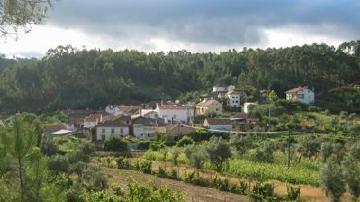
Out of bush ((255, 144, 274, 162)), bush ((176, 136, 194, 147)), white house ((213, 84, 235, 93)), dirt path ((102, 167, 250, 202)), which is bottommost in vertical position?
dirt path ((102, 167, 250, 202))

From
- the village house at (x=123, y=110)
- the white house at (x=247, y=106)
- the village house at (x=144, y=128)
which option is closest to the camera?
the village house at (x=144, y=128)

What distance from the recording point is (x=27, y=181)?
20.9 ft

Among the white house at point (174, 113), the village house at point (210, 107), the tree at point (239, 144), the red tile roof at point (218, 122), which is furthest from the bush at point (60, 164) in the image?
the village house at point (210, 107)

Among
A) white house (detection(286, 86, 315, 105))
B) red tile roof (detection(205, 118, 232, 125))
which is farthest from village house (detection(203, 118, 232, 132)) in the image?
white house (detection(286, 86, 315, 105))

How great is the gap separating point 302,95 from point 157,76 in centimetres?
3500

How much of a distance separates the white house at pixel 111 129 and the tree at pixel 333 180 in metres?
40.6

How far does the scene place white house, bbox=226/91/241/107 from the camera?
86750 mm

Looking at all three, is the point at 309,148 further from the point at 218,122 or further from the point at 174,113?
the point at 174,113

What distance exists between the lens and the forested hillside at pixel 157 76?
311 feet

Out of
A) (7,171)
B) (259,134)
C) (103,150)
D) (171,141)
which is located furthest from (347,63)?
(7,171)

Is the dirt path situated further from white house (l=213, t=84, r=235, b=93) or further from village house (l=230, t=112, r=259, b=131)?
white house (l=213, t=84, r=235, b=93)

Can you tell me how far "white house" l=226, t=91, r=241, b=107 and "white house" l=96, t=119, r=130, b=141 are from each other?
2297 centimetres

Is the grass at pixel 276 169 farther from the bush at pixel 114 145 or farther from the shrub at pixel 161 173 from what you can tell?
the bush at pixel 114 145

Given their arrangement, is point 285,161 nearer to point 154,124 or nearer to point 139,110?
point 154,124
